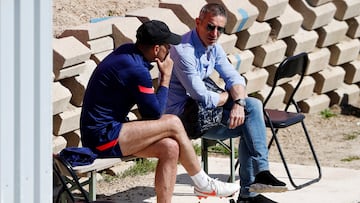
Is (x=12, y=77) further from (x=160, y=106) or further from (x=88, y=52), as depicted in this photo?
(x=88, y=52)

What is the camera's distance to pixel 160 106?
652cm

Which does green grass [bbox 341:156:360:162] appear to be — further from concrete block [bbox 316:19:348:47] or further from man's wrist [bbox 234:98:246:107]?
man's wrist [bbox 234:98:246:107]

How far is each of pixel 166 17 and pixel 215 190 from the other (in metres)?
1.99

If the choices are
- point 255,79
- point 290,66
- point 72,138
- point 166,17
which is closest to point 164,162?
point 72,138

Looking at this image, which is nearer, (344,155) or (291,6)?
(344,155)

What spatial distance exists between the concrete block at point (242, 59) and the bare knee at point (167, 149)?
105 inches

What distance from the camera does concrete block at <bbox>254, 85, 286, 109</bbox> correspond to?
958 cm

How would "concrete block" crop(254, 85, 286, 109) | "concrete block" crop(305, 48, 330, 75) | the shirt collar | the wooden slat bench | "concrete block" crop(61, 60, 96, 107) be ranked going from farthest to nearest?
"concrete block" crop(305, 48, 330, 75) → "concrete block" crop(254, 85, 286, 109) → "concrete block" crop(61, 60, 96, 107) → the shirt collar → the wooden slat bench

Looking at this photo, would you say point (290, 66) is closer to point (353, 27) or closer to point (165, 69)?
point (165, 69)

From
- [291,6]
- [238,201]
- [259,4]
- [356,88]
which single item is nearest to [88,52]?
[238,201]

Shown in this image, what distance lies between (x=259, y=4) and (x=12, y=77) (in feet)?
18.5

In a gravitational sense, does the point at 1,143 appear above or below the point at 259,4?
above

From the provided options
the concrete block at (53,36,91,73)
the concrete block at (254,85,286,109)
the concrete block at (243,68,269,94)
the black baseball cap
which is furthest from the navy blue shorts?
the concrete block at (254,85,286,109)

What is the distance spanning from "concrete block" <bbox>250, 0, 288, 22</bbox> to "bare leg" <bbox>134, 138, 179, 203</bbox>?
3.27 meters
